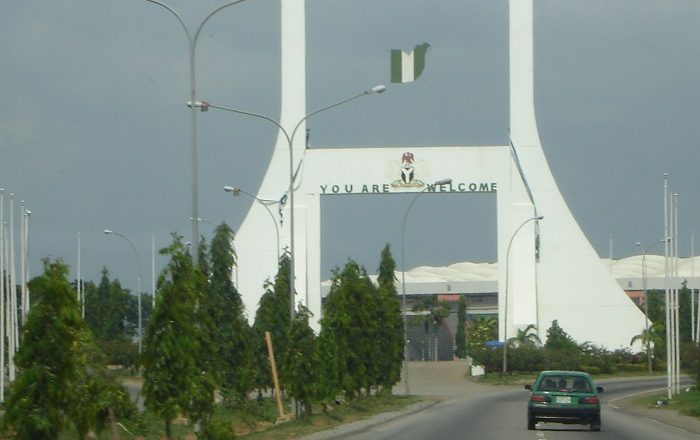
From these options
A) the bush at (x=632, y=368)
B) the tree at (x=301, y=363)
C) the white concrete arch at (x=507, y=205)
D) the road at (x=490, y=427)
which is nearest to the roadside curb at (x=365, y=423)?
the road at (x=490, y=427)

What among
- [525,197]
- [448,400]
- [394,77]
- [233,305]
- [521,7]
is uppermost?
[521,7]

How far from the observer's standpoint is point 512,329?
67.4 meters

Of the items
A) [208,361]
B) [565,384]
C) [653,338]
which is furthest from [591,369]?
[208,361]

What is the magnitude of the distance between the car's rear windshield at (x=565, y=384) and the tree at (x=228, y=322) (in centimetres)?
1138

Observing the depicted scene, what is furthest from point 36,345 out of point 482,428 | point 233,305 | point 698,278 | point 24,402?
point 698,278

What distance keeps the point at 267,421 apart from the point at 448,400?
605 inches

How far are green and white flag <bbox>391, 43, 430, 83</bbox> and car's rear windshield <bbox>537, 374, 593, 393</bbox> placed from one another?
2829 cm

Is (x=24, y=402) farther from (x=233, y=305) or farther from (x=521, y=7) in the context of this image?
(x=521, y=7)

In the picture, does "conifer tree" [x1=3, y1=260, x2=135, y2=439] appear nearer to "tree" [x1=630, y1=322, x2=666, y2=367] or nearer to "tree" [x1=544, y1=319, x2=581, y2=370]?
"tree" [x1=544, y1=319, x2=581, y2=370]

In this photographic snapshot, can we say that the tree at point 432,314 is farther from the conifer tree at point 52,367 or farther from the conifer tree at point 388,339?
the conifer tree at point 52,367

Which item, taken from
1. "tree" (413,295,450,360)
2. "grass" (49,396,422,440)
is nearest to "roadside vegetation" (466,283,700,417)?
"grass" (49,396,422,440)

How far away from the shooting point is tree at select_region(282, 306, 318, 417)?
31516mm

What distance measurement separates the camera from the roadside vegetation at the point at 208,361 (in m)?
18.6

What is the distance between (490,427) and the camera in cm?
3000
